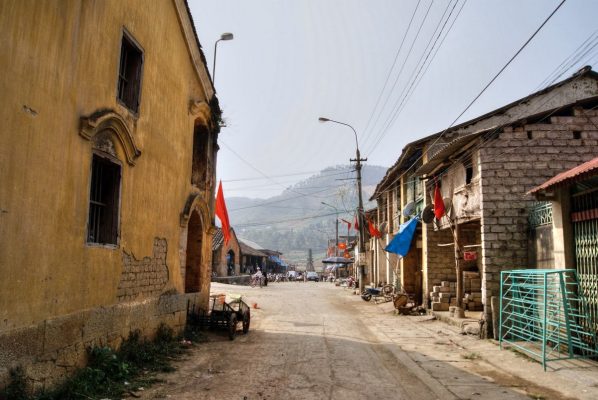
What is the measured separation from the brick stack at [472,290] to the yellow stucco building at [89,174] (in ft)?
33.0

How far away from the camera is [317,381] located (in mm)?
7262

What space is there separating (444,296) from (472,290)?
112 cm

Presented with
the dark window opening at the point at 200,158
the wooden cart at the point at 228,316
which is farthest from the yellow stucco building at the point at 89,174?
the dark window opening at the point at 200,158

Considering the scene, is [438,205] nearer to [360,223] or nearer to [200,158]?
[200,158]

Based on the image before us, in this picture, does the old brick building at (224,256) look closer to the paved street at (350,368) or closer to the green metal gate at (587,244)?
the paved street at (350,368)

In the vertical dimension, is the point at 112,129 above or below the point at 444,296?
above

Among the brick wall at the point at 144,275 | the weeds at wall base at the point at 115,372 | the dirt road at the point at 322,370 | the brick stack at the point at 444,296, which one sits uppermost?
the brick wall at the point at 144,275

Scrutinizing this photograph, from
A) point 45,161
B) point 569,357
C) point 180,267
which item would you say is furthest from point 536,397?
point 180,267

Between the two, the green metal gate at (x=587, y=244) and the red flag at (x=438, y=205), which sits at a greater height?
the red flag at (x=438, y=205)

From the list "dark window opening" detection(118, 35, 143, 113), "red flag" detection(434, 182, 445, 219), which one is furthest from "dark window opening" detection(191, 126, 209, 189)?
"red flag" detection(434, 182, 445, 219)

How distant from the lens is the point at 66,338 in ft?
20.8

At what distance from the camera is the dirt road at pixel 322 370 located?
6.61 m

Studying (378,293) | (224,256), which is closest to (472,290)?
(378,293)

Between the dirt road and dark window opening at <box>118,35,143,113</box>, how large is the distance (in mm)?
5068
